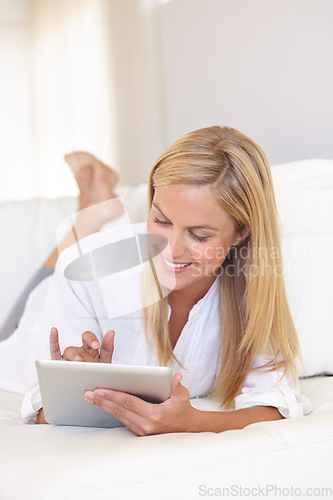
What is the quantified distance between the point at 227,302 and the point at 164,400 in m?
0.32

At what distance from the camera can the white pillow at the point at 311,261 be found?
4.22 ft

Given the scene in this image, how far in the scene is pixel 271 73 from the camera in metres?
1.54

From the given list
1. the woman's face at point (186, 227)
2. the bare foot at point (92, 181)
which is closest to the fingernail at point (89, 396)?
the woman's face at point (186, 227)

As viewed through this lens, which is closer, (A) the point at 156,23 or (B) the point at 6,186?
(A) the point at 156,23

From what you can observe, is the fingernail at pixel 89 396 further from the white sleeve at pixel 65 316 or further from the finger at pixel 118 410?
the white sleeve at pixel 65 316

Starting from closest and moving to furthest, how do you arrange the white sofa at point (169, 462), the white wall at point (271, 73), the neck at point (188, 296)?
1. the white sofa at point (169, 462)
2. the neck at point (188, 296)
3. the white wall at point (271, 73)

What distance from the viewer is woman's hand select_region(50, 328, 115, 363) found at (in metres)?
0.96

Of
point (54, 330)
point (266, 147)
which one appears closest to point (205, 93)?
point (266, 147)

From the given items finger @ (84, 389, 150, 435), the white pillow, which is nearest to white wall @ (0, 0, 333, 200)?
the white pillow

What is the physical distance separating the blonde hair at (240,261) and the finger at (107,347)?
0.11 meters

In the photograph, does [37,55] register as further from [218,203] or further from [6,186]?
[218,203]

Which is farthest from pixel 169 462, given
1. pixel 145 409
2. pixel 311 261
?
pixel 311 261

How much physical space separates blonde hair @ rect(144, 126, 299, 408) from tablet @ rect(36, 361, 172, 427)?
205 mm

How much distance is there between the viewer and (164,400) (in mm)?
944
